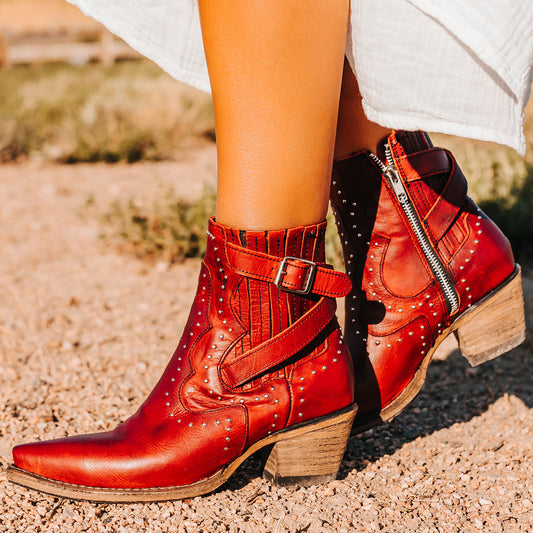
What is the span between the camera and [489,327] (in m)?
1.57

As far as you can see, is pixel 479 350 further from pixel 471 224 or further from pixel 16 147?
pixel 16 147

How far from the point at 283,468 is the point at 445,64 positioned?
0.81 meters

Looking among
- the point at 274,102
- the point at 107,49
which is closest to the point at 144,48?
the point at 274,102

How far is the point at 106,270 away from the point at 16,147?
8.20 feet

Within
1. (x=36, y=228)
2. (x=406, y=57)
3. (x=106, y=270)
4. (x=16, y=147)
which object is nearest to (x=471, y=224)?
(x=406, y=57)

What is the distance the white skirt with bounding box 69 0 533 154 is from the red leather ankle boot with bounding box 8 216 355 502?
0.29m

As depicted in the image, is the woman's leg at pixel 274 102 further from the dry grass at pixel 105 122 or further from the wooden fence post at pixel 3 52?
the wooden fence post at pixel 3 52

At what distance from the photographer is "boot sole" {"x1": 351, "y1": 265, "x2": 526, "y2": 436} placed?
1544mm

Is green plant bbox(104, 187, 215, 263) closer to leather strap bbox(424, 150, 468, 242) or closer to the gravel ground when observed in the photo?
the gravel ground

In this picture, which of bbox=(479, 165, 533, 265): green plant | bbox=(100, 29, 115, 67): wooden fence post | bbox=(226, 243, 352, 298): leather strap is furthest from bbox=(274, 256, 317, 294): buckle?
bbox=(100, 29, 115, 67): wooden fence post

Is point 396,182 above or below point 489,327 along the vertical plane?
above

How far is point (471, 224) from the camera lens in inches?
60.5

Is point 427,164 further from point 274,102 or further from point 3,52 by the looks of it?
point 3,52

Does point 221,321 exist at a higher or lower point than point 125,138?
higher
